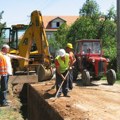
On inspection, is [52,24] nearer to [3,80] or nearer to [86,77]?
[86,77]

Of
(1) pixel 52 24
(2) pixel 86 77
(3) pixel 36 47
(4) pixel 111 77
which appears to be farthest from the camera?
(1) pixel 52 24

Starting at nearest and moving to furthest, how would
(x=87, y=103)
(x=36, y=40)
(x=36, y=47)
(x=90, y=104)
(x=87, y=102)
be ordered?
(x=90, y=104)
(x=87, y=103)
(x=87, y=102)
(x=36, y=40)
(x=36, y=47)

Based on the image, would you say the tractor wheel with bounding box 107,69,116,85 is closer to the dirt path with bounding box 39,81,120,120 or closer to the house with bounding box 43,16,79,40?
the dirt path with bounding box 39,81,120,120

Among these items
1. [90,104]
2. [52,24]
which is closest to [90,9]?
[52,24]

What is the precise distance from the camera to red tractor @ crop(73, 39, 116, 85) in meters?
18.4

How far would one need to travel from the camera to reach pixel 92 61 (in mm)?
18391

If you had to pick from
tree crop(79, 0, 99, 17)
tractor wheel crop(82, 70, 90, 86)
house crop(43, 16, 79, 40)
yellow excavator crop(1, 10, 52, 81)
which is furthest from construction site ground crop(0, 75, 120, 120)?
house crop(43, 16, 79, 40)

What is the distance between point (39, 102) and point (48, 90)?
42.0 inches

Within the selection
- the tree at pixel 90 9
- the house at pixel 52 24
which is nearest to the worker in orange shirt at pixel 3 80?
the tree at pixel 90 9

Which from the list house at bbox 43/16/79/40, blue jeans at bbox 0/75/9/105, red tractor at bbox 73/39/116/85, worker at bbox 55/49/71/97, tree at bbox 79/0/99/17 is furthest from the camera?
house at bbox 43/16/79/40

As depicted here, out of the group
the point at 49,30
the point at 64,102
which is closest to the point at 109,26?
the point at 64,102

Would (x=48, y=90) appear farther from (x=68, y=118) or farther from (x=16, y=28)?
(x=16, y=28)

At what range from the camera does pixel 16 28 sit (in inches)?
888

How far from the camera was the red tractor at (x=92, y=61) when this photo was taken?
724 inches
